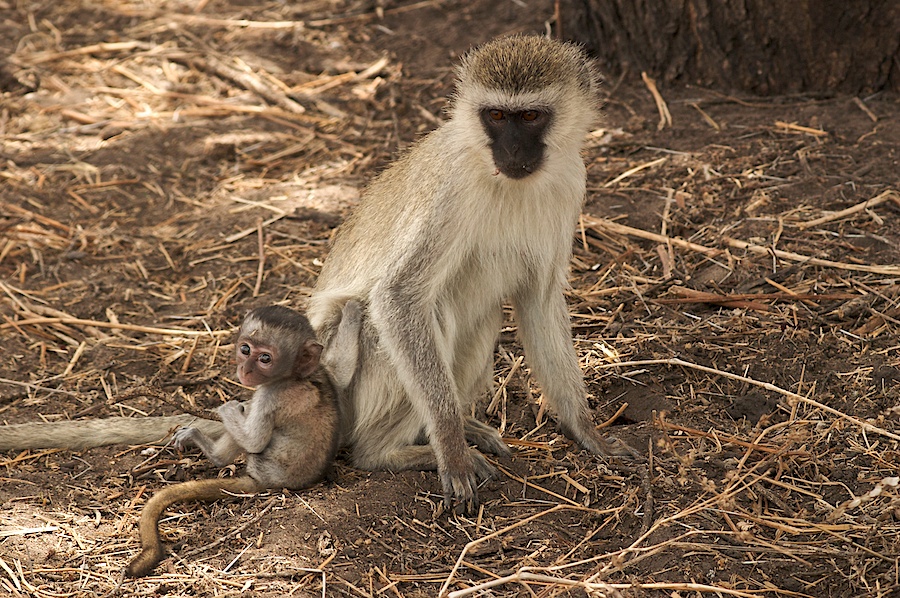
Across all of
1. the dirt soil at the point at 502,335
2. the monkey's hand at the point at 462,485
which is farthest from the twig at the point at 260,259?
the monkey's hand at the point at 462,485

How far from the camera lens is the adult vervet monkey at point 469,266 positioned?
161 inches

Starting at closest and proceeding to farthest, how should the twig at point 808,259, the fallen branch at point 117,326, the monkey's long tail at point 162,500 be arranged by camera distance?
the monkey's long tail at point 162,500
the twig at point 808,259
the fallen branch at point 117,326

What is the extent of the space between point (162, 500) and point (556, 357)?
6.00 ft

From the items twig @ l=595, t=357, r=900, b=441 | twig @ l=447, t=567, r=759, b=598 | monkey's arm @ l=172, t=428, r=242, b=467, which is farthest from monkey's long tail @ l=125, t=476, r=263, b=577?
twig @ l=595, t=357, r=900, b=441

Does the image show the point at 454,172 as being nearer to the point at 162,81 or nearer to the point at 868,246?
the point at 868,246

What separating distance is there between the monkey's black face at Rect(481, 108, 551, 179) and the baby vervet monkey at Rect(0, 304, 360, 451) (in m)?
0.99

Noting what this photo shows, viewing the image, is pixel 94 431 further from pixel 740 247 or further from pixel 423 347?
pixel 740 247

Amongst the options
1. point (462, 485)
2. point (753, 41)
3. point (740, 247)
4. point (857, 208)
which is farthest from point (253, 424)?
point (753, 41)

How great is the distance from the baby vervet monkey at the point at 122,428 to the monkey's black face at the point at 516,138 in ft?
3.24

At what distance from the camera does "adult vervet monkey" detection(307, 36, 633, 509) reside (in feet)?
13.4

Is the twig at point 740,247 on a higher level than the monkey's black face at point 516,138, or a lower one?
lower

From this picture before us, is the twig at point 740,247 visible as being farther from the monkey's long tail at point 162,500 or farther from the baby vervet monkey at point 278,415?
the monkey's long tail at point 162,500

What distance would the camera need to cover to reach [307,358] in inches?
163

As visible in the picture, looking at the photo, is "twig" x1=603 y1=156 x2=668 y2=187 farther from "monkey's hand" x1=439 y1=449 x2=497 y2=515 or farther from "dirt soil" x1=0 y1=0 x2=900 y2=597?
"monkey's hand" x1=439 y1=449 x2=497 y2=515
